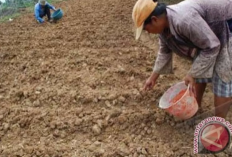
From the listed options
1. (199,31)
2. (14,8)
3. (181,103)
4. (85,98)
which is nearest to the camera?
(199,31)

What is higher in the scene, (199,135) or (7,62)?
(199,135)

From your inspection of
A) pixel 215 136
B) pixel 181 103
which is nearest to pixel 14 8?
pixel 181 103

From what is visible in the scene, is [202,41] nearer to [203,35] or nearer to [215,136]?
[203,35]

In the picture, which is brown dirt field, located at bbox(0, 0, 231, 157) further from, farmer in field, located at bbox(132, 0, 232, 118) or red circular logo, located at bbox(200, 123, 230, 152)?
farmer in field, located at bbox(132, 0, 232, 118)

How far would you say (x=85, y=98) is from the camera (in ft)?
10.8

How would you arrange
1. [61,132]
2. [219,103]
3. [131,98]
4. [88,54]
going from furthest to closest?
[88,54] < [131,98] < [61,132] < [219,103]

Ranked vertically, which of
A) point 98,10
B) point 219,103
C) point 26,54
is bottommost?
point 98,10

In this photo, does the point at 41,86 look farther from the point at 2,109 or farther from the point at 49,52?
the point at 49,52

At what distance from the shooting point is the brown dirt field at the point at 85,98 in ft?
8.73

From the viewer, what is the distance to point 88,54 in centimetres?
441

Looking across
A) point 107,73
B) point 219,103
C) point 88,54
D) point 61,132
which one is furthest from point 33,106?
point 219,103

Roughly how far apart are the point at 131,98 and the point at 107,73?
2.04ft

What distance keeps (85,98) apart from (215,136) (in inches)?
59.6

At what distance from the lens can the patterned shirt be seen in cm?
206
